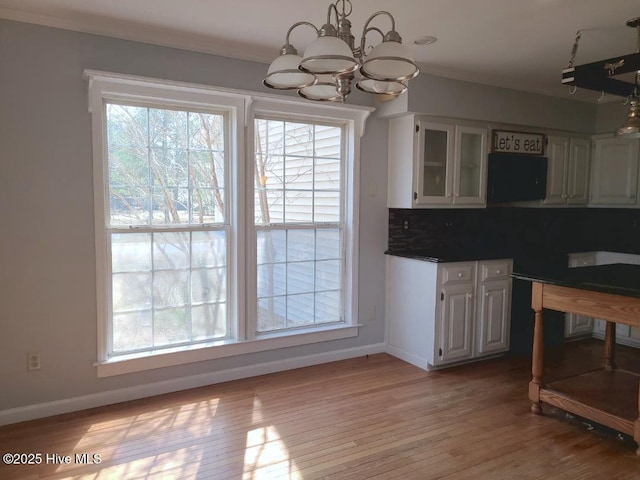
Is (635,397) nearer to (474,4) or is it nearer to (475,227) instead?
(475,227)

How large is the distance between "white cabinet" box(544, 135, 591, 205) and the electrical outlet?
178 inches

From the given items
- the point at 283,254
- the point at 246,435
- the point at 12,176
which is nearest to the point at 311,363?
the point at 283,254

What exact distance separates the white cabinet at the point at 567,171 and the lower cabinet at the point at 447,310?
1243 millimetres

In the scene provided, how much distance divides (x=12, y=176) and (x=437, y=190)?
3.11 meters

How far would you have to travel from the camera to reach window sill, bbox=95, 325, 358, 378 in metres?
3.07

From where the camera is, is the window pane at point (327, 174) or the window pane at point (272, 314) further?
the window pane at point (327, 174)

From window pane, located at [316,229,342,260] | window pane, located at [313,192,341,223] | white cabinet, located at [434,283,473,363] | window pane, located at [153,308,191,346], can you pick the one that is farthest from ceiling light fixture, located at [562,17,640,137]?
window pane, located at [153,308,191,346]

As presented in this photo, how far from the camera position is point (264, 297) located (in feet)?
12.0

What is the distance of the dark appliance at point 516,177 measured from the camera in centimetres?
424

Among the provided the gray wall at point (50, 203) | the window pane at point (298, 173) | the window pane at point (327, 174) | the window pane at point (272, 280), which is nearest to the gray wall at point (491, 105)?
the window pane at point (327, 174)

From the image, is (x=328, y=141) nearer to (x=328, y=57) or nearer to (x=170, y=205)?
(x=170, y=205)

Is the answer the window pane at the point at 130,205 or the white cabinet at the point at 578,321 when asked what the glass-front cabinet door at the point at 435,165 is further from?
the window pane at the point at 130,205

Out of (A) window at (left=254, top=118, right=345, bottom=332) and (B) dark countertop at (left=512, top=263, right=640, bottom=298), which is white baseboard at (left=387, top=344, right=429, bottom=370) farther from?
(B) dark countertop at (left=512, top=263, right=640, bottom=298)

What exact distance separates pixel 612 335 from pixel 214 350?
290 cm
